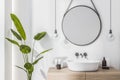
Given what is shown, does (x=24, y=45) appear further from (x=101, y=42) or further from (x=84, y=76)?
(x=101, y=42)

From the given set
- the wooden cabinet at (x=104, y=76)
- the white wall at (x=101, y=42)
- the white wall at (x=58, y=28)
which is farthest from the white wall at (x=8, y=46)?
→ the wooden cabinet at (x=104, y=76)

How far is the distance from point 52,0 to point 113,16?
105 cm

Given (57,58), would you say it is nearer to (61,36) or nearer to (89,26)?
(61,36)

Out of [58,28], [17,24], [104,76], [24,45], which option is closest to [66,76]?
[104,76]

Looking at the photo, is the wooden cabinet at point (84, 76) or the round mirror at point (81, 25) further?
the round mirror at point (81, 25)

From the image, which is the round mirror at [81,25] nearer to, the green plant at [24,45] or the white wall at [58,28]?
the white wall at [58,28]

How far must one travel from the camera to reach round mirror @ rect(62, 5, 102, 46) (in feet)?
10.9

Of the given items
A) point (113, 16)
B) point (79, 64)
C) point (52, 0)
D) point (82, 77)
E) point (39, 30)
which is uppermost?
point (52, 0)

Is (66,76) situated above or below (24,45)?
below

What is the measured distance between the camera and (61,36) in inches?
131

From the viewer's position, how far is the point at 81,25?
10.9 ft

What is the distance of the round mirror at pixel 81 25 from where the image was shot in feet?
10.9

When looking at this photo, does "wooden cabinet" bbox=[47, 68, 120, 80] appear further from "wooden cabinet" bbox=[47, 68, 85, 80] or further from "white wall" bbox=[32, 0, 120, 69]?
"white wall" bbox=[32, 0, 120, 69]
